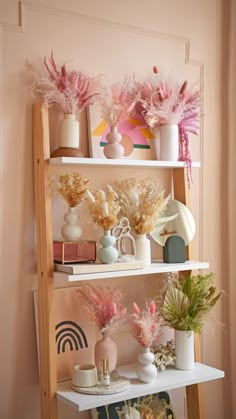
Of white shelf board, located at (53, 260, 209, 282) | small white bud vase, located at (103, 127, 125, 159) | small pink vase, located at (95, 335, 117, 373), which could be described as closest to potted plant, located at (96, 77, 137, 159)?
small white bud vase, located at (103, 127, 125, 159)

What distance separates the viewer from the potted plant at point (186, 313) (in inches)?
93.4

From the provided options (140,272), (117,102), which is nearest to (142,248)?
(140,272)

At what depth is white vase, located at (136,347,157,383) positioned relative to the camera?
87.7 inches

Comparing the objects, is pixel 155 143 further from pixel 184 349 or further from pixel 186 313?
pixel 184 349

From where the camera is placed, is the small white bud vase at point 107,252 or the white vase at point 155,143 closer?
the small white bud vase at point 107,252

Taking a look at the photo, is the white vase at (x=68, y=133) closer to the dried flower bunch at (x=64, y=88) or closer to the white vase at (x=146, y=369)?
the dried flower bunch at (x=64, y=88)

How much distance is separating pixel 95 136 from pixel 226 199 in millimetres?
817

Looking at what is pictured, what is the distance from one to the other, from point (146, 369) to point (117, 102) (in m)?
1.08

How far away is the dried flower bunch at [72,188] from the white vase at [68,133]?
12cm

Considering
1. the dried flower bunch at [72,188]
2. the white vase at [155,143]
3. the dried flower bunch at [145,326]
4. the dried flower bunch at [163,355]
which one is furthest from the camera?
the white vase at [155,143]

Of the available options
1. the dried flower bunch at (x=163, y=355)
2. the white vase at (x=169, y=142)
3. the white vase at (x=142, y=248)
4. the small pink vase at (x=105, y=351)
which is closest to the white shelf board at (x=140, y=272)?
the white vase at (x=142, y=248)

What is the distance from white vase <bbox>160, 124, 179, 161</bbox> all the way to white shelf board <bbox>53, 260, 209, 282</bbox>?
461 millimetres

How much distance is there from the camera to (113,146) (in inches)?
89.7

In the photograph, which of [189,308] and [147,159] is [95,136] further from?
[189,308]
